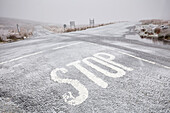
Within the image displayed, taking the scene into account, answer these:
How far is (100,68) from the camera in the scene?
7.96 feet

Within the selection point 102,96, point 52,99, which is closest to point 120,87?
point 102,96

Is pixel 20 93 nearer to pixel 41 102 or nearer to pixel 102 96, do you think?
pixel 41 102

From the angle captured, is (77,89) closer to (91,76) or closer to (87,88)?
(87,88)

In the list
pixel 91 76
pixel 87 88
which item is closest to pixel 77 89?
pixel 87 88

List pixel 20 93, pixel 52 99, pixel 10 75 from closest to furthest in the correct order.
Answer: pixel 52 99 → pixel 20 93 → pixel 10 75

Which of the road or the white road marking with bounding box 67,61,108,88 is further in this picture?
the white road marking with bounding box 67,61,108,88

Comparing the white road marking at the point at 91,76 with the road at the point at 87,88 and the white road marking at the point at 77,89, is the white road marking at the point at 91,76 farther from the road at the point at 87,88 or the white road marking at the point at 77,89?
the white road marking at the point at 77,89

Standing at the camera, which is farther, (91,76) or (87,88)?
(91,76)

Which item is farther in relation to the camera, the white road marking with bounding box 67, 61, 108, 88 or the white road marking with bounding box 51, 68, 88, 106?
the white road marking with bounding box 67, 61, 108, 88

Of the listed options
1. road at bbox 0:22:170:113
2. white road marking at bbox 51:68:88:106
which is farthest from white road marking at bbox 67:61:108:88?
white road marking at bbox 51:68:88:106

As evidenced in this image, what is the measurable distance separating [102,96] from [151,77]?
1.24 m

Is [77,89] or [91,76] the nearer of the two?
[77,89]

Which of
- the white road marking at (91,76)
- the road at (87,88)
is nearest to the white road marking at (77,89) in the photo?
the road at (87,88)

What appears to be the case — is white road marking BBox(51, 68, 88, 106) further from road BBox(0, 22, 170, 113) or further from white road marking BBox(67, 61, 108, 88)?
white road marking BBox(67, 61, 108, 88)
